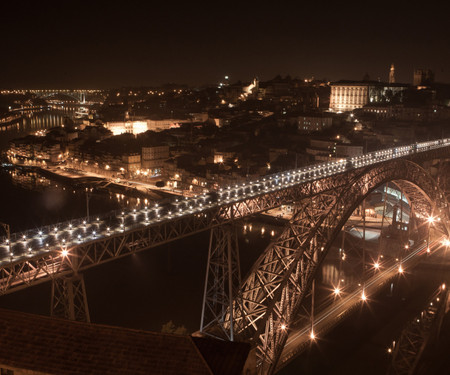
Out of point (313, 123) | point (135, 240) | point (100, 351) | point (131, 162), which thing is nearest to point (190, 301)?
point (135, 240)

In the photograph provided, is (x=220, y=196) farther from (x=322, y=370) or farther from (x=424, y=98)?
(x=424, y=98)

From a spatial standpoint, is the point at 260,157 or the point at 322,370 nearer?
the point at 322,370

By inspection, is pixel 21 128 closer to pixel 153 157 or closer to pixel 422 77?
pixel 153 157

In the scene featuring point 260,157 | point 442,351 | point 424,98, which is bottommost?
point 442,351

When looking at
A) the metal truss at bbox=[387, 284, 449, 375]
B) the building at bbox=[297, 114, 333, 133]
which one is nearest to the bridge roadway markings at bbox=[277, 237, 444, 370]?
the metal truss at bbox=[387, 284, 449, 375]

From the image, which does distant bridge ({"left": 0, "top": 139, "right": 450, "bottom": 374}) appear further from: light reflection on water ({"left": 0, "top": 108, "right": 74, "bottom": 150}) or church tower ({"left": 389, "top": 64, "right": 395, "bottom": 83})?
church tower ({"left": 389, "top": 64, "right": 395, "bottom": 83})

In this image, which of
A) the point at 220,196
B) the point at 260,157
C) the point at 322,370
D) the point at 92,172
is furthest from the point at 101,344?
the point at 92,172
